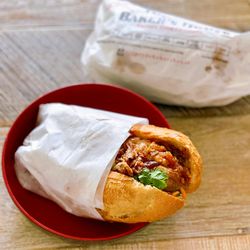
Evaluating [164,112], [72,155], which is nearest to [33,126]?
[72,155]

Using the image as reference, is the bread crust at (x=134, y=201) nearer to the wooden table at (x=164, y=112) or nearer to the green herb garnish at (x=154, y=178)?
the green herb garnish at (x=154, y=178)

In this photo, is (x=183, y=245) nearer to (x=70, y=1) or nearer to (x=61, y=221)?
(x=61, y=221)

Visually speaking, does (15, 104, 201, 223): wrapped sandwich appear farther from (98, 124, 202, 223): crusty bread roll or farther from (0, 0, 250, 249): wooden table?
(0, 0, 250, 249): wooden table

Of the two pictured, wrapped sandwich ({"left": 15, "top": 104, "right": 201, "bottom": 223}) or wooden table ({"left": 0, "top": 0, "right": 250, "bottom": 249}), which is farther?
wooden table ({"left": 0, "top": 0, "right": 250, "bottom": 249})

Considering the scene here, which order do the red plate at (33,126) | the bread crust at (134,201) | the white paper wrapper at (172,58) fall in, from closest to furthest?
the bread crust at (134,201)
the red plate at (33,126)
the white paper wrapper at (172,58)

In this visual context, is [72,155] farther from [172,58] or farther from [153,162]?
[172,58]

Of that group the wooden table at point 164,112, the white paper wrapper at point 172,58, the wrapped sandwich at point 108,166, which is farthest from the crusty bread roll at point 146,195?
the white paper wrapper at point 172,58

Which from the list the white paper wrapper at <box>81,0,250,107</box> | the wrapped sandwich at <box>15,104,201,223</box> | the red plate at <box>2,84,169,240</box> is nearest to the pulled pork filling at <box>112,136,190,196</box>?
the wrapped sandwich at <box>15,104,201,223</box>
